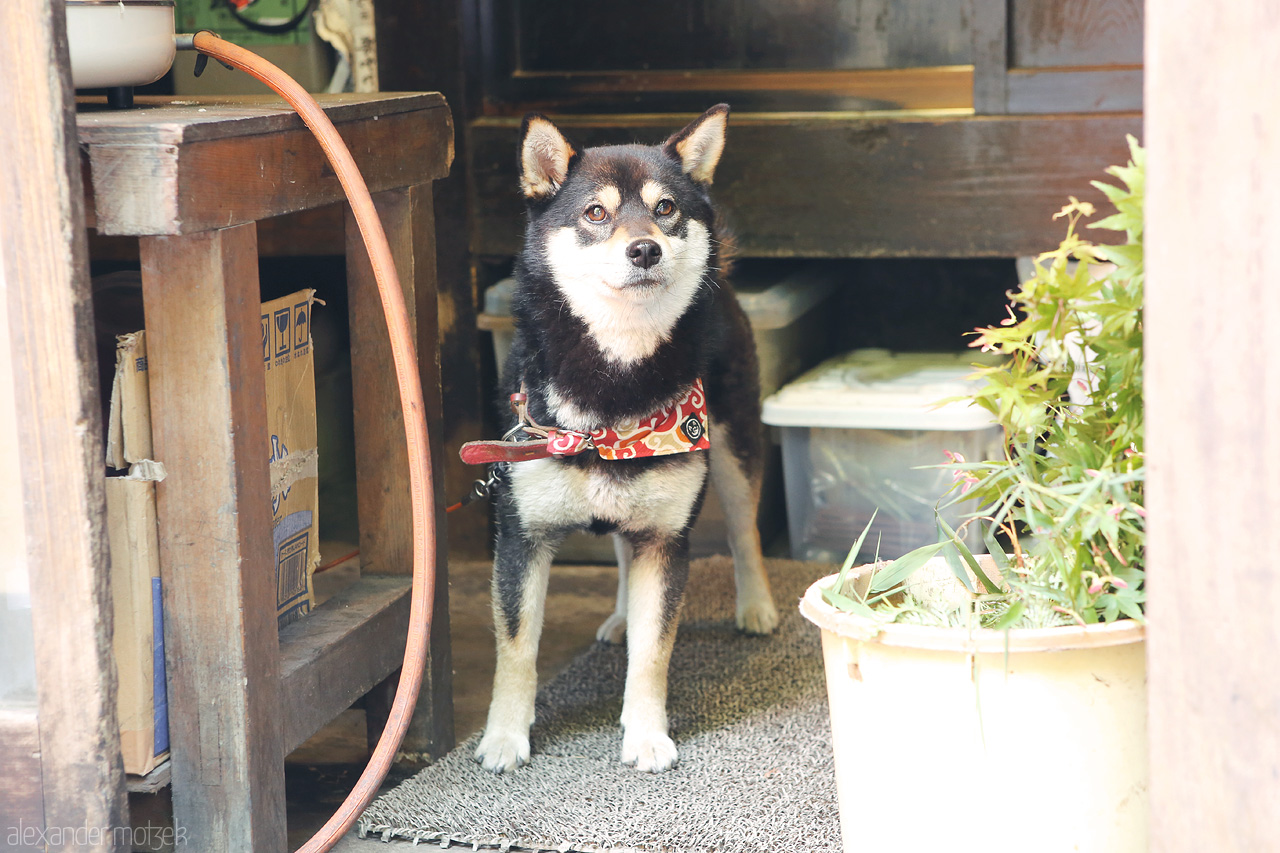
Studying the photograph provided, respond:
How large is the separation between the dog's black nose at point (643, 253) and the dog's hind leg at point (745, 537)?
0.75 metres

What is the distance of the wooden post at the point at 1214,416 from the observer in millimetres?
1037

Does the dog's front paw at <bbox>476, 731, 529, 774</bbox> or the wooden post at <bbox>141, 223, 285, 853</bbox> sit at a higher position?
the wooden post at <bbox>141, 223, 285, 853</bbox>

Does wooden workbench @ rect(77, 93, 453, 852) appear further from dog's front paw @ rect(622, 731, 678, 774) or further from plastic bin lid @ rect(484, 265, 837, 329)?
plastic bin lid @ rect(484, 265, 837, 329)

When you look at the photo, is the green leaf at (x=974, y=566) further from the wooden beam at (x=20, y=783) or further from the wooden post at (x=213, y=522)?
the wooden beam at (x=20, y=783)

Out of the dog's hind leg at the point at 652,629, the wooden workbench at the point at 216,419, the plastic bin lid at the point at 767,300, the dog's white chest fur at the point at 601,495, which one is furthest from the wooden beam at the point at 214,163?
the plastic bin lid at the point at 767,300

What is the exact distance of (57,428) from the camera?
1440 millimetres

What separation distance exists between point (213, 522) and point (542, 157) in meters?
0.93

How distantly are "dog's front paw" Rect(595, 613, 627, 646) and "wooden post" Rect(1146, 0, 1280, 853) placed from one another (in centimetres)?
170

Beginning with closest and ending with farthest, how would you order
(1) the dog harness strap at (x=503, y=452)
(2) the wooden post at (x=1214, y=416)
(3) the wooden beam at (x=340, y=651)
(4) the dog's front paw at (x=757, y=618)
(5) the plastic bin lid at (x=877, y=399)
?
(2) the wooden post at (x=1214, y=416), (3) the wooden beam at (x=340, y=651), (1) the dog harness strap at (x=503, y=452), (4) the dog's front paw at (x=757, y=618), (5) the plastic bin lid at (x=877, y=399)

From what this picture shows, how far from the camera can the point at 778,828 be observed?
6.20ft

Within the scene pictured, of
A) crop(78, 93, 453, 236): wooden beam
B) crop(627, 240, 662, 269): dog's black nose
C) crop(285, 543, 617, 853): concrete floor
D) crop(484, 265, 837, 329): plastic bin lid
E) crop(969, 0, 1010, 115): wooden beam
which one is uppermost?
crop(969, 0, 1010, 115): wooden beam

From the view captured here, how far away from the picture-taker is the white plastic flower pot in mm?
1319

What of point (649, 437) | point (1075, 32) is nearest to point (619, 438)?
point (649, 437)

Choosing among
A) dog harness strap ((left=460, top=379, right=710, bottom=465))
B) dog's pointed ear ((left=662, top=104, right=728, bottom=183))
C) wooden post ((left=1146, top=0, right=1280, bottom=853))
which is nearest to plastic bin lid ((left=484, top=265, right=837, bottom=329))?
dog's pointed ear ((left=662, top=104, right=728, bottom=183))
